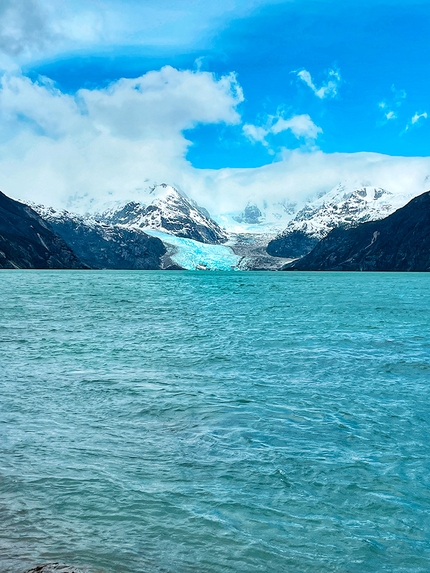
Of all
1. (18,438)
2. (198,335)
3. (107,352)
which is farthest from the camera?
(198,335)

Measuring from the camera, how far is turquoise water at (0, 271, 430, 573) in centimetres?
947

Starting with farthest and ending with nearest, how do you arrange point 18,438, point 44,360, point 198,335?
point 198,335 → point 44,360 → point 18,438

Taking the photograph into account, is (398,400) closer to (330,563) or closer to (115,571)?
(330,563)

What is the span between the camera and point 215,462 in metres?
13.4

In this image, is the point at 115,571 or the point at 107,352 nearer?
the point at 115,571

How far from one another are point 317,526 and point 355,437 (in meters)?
5.39

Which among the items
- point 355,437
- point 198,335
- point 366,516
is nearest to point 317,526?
point 366,516

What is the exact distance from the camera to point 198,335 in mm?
38156

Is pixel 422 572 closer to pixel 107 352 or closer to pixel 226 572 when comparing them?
pixel 226 572

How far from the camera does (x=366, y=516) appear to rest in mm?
10758

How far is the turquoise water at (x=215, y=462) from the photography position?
373 inches

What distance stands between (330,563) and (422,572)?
1.43 metres

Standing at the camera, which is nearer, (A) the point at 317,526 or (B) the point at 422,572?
(B) the point at 422,572

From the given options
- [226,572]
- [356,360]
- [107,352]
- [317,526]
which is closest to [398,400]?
[356,360]
